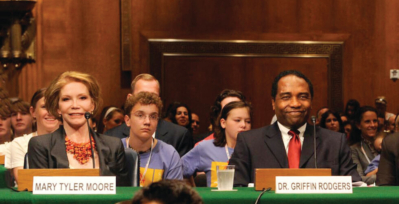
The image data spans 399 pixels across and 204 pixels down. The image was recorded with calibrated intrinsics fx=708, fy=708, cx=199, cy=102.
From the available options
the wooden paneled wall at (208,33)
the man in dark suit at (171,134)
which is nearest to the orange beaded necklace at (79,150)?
the man in dark suit at (171,134)

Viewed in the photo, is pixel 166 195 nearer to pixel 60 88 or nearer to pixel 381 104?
pixel 60 88

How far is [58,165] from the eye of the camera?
3.65 m

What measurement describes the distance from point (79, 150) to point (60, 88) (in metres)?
0.38

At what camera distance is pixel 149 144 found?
4480 mm

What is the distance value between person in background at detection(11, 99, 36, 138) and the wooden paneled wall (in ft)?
8.84

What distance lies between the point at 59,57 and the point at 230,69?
233 cm

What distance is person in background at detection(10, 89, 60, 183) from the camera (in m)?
4.73

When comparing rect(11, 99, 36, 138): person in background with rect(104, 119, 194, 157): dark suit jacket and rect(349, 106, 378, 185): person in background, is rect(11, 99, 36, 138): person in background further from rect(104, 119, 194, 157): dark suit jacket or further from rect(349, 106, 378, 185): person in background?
rect(349, 106, 378, 185): person in background

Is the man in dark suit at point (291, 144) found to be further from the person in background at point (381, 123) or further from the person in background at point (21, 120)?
the person in background at point (381, 123)

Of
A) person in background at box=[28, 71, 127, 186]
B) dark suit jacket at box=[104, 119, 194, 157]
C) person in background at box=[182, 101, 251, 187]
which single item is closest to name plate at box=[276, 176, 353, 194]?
person in background at box=[28, 71, 127, 186]

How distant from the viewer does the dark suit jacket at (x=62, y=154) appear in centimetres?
367

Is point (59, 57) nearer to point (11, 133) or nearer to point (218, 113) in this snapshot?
point (11, 133)

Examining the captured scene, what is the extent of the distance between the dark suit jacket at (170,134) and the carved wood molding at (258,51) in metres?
3.94

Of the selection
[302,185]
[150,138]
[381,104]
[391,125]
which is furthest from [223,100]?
[381,104]
